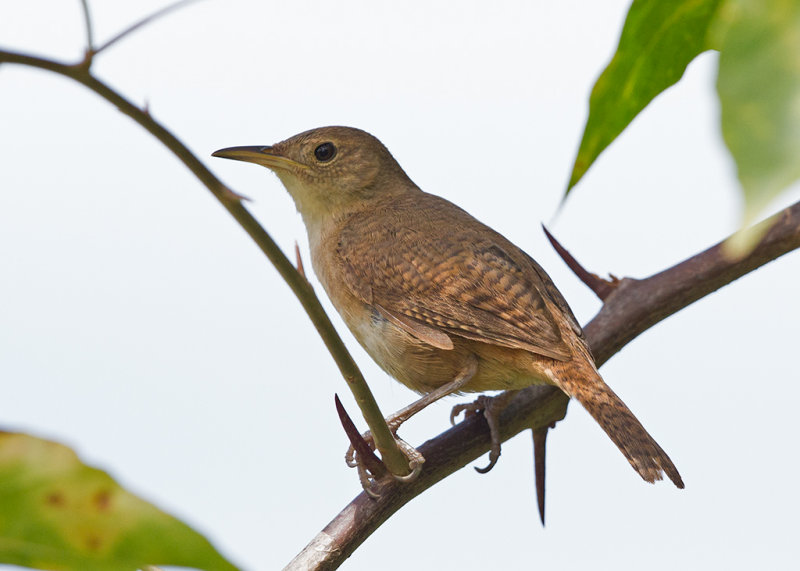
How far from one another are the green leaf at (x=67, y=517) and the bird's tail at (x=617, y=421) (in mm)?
1982

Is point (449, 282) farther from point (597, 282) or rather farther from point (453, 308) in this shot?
point (597, 282)

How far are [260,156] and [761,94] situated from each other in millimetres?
3739

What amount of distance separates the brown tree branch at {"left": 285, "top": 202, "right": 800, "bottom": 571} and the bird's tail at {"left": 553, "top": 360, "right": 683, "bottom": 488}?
0.58ft

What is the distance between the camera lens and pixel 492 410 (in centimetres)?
312

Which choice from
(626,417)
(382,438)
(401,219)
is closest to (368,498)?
(382,438)

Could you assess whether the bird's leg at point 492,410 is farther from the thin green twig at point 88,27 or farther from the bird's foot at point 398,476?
the thin green twig at point 88,27

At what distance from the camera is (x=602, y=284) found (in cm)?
317

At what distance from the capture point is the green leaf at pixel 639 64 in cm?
119

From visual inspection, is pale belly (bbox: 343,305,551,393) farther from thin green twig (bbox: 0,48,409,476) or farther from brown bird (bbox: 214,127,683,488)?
thin green twig (bbox: 0,48,409,476)

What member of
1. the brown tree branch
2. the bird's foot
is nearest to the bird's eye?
the brown tree branch

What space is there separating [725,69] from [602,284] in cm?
261

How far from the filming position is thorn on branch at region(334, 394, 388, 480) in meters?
2.00

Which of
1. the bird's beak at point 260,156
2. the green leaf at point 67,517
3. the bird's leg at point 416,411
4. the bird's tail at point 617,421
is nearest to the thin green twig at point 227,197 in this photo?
the green leaf at point 67,517

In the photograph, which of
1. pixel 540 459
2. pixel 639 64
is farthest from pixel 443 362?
pixel 639 64
